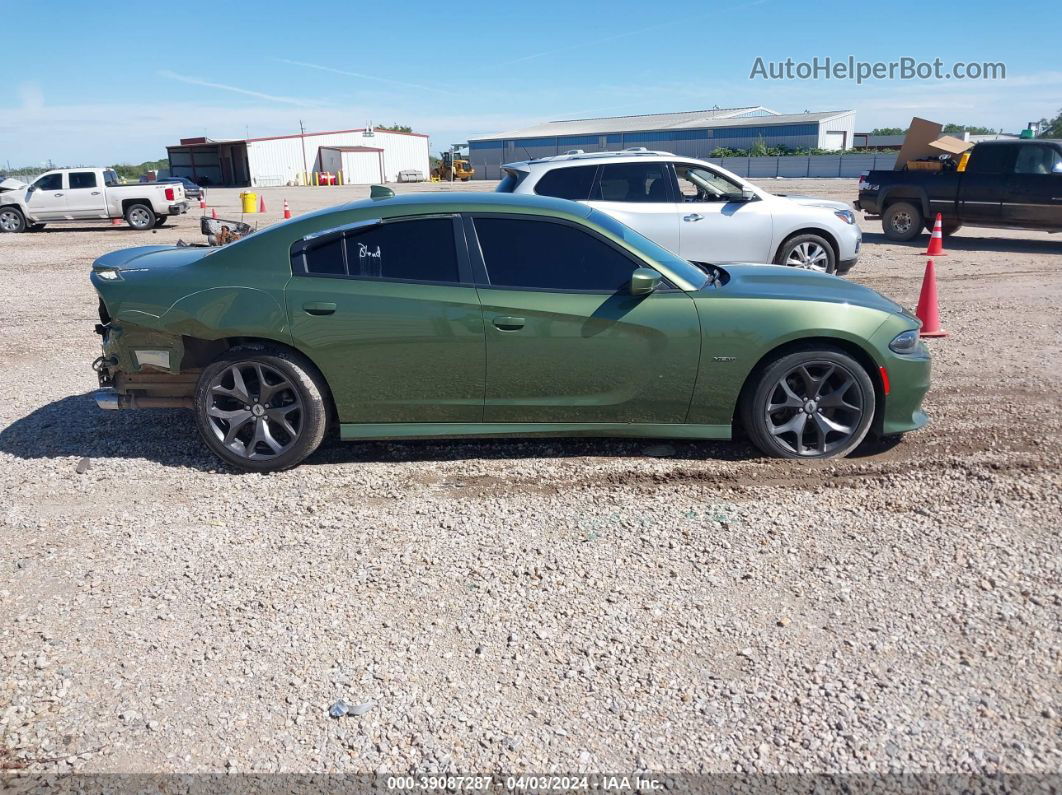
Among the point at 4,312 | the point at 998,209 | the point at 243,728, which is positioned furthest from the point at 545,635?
the point at 998,209

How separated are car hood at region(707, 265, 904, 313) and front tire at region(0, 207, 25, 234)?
78.6 ft

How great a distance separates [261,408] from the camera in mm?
5117

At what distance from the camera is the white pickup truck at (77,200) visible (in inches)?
925

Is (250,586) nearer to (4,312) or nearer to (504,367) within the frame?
(504,367)

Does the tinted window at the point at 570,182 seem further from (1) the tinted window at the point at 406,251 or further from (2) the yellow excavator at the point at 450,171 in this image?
(2) the yellow excavator at the point at 450,171

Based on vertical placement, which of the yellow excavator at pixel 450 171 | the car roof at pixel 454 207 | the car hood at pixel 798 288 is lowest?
the car hood at pixel 798 288

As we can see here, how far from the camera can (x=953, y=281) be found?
12008mm

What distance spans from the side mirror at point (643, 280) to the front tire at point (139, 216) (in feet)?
73.6

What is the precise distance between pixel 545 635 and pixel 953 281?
10.7 metres

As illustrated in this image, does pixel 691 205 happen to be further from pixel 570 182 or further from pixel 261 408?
pixel 261 408

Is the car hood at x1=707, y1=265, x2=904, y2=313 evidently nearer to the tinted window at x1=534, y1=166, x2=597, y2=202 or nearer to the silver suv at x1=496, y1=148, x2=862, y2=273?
the silver suv at x1=496, y1=148, x2=862, y2=273

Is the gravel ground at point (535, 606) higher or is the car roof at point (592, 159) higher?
the car roof at point (592, 159)

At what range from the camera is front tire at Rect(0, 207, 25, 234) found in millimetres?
23547

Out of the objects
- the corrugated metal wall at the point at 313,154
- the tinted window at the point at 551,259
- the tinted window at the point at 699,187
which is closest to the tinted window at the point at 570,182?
the tinted window at the point at 699,187
